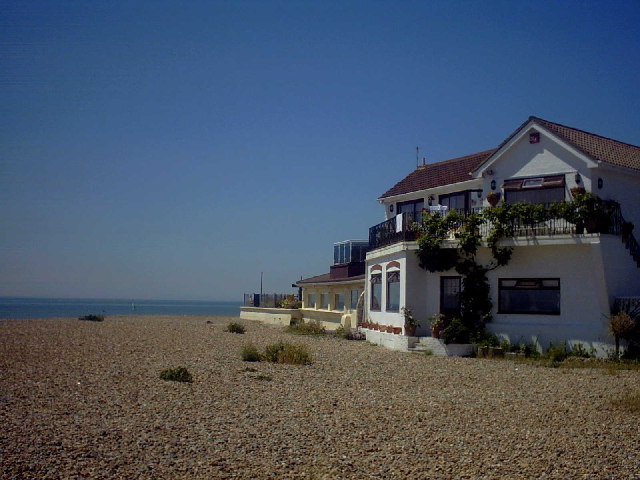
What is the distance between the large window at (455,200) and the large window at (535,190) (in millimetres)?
3414

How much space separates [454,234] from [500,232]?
1.88 m

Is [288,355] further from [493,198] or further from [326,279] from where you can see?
[326,279]

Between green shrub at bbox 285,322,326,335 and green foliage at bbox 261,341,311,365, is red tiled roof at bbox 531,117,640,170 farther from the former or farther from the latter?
green shrub at bbox 285,322,326,335

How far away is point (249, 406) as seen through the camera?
13.1 metres

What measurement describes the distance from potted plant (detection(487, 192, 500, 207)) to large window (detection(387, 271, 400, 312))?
460 cm

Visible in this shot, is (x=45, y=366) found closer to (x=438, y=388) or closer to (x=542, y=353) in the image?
(x=438, y=388)

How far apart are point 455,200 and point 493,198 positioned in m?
4.52

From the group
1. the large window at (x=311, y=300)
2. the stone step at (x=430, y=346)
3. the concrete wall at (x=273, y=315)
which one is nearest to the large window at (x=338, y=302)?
the concrete wall at (x=273, y=315)

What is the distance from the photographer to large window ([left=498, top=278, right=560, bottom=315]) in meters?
23.6

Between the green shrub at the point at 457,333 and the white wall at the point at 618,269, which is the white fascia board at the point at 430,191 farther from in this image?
the green shrub at the point at 457,333

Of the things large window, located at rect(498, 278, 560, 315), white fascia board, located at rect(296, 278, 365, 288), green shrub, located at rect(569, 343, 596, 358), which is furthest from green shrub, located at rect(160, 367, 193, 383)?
white fascia board, located at rect(296, 278, 365, 288)

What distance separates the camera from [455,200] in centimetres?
2958

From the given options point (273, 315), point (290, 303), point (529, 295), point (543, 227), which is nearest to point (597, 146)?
point (543, 227)

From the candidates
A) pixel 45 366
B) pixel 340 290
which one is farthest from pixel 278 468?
pixel 340 290
